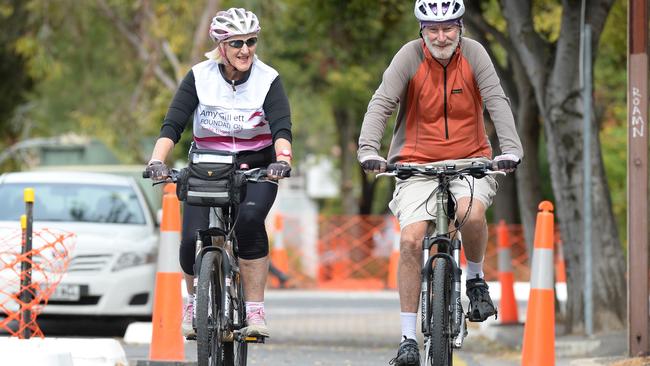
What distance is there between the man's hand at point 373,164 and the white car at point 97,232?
5847 millimetres

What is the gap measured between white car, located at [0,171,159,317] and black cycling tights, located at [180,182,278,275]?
5009 millimetres

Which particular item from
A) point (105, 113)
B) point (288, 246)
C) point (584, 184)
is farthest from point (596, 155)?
point (105, 113)

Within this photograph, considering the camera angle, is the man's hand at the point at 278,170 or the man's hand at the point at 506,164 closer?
the man's hand at the point at 506,164

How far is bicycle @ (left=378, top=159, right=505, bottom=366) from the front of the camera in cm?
719

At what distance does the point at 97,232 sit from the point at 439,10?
6722 mm

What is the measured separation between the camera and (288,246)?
29484mm

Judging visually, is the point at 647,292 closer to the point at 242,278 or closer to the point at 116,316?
the point at 242,278

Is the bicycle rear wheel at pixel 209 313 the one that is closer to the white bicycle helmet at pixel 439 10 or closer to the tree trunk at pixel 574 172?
the white bicycle helmet at pixel 439 10

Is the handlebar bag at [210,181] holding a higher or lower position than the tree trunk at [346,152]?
lower

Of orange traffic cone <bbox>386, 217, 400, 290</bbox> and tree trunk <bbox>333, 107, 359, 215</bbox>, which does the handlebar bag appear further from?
tree trunk <bbox>333, 107, 359, 215</bbox>

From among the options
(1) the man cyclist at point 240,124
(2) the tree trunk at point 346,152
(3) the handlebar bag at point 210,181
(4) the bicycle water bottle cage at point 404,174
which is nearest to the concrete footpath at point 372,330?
(4) the bicycle water bottle cage at point 404,174

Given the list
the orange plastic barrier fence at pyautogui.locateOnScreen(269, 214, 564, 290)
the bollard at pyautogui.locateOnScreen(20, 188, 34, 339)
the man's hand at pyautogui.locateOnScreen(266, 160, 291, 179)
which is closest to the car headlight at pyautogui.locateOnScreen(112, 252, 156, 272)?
the bollard at pyautogui.locateOnScreen(20, 188, 34, 339)

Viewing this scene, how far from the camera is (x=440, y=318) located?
7.17 meters

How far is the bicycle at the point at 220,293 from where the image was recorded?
7273mm
